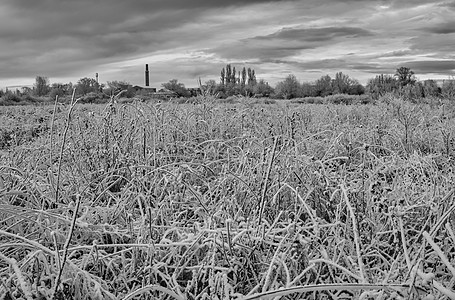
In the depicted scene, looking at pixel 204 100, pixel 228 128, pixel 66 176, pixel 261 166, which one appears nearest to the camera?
pixel 261 166

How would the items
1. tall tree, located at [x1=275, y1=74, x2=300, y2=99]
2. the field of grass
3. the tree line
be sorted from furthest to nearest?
1. tall tree, located at [x1=275, y1=74, x2=300, y2=99]
2. the tree line
3. the field of grass

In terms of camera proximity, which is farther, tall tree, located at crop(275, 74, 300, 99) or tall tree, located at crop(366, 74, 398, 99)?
tall tree, located at crop(275, 74, 300, 99)

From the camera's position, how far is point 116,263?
7.09 ft

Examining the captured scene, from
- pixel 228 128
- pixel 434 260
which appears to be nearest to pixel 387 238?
pixel 434 260

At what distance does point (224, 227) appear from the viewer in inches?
92.8

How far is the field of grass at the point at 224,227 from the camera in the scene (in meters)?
1.71

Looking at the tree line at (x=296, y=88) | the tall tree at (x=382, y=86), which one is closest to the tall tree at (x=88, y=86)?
the tree line at (x=296, y=88)

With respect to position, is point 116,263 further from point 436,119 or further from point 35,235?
point 436,119

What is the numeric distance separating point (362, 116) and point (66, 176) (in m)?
6.21

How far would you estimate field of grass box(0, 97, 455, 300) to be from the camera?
171 cm

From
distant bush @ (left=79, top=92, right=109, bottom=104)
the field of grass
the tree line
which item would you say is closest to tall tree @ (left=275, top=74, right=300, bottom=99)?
the tree line

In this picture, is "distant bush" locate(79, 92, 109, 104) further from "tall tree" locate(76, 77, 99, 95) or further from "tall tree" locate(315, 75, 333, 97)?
"tall tree" locate(315, 75, 333, 97)

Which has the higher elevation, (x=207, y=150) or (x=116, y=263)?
(x=207, y=150)

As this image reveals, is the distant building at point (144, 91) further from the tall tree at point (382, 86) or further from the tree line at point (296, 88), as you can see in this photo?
the tall tree at point (382, 86)
